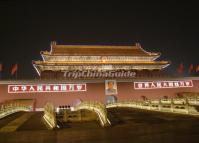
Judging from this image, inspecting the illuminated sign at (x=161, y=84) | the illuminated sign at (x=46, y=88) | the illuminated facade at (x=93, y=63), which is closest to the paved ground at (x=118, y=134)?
the illuminated sign at (x=46, y=88)

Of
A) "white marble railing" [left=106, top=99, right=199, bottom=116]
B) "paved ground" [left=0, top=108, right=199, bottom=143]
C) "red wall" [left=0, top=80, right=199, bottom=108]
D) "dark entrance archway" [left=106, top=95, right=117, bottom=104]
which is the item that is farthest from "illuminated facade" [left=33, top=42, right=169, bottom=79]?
"paved ground" [left=0, top=108, right=199, bottom=143]

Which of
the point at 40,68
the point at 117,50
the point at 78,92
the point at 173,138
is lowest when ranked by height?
the point at 173,138

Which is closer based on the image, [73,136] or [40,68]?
[73,136]

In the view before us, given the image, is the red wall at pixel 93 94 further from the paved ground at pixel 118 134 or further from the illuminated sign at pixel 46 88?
the paved ground at pixel 118 134

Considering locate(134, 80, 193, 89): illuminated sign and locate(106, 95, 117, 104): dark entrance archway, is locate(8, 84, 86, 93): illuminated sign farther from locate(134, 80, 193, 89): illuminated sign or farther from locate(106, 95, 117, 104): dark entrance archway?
locate(134, 80, 193, 89): illuminated sign

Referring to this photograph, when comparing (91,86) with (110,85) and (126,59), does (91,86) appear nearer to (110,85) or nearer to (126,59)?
(110,85)

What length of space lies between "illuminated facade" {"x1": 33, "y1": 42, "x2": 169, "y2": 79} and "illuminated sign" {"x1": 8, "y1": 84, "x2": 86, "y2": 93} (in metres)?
3.18

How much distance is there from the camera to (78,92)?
25.0 metres

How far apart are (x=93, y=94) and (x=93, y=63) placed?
20.4ft

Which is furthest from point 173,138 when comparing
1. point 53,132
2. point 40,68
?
point 40,68

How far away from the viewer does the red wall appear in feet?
75.7

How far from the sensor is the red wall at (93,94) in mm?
23062

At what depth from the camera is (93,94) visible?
995 inches

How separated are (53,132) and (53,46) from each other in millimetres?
29977
